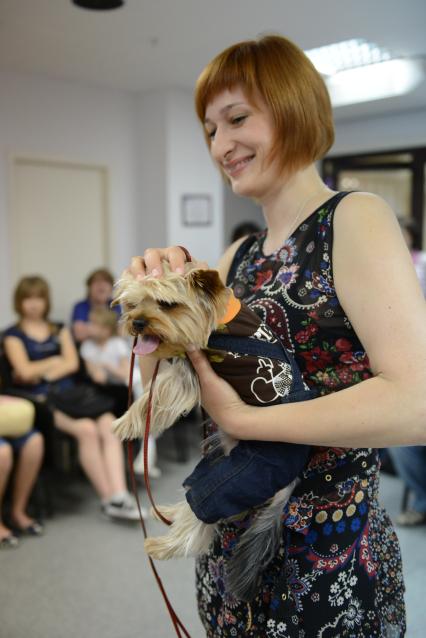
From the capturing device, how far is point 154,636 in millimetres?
2623

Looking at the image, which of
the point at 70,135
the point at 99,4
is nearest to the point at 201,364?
the point at 99,4

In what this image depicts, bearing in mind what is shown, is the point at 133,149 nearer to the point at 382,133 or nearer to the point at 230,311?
the point at 382,133

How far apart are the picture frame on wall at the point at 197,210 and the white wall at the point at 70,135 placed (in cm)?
65

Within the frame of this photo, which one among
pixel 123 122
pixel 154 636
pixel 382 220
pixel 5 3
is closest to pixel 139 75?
pixel 123 122

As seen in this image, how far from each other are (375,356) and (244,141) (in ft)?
1.63

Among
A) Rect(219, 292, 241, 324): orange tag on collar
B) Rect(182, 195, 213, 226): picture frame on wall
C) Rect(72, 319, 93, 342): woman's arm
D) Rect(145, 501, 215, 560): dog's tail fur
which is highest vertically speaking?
Rect(182, 195, 213, 226): picture frame on wall

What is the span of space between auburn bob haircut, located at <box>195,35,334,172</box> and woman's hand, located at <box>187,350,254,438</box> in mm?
413

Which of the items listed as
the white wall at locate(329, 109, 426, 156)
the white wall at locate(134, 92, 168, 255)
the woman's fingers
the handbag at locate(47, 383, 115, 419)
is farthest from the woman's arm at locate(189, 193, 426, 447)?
the white wall at locate(329, 109, 426, 156)

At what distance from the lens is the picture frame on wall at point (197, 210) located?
20.7 feet

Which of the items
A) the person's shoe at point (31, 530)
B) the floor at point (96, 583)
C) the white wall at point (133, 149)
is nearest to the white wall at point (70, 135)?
the white wall at point (133, 149)

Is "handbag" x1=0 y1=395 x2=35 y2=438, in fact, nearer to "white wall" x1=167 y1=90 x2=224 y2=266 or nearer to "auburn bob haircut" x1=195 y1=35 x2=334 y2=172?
"auburn bob haircut" x1=195 y1=35 x2=334 y2=172

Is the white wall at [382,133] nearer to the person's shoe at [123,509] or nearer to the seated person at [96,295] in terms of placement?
the seated person at [96,295]

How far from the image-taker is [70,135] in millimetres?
5883

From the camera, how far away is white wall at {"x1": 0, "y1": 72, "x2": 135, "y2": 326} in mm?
5387
